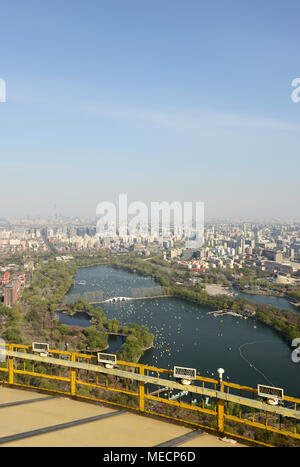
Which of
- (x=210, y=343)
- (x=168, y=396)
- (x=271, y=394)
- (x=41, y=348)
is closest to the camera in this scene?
(x=271, y=394)

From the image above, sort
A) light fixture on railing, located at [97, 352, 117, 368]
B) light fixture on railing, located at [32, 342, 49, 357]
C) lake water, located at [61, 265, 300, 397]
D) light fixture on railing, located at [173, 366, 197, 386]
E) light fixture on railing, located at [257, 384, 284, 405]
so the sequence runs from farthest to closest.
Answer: lake water, located at [61, 265, 300, 397] → light fixture on railing, located at [32, 342, 49, 357] → light fixture on railing, located at [97, 352, 117, 368] → light fixture on railing, located at [173, 366, 197, 386] → light fixture on railing, located at [257, 384, 284, 405]

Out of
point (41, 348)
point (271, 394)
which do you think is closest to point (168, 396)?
point (271, 394)

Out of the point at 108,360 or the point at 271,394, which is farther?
the point at 108,360

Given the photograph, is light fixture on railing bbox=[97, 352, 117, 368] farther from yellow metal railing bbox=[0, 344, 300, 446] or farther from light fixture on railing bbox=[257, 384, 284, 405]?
light fixture on railing bbox=[257, 384, 284, 405]

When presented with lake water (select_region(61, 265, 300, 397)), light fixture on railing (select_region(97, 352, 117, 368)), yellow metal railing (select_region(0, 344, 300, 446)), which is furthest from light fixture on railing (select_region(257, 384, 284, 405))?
lake water (select_region(61, 265, 300, 397))

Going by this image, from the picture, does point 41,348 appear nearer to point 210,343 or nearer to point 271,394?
point 271,394

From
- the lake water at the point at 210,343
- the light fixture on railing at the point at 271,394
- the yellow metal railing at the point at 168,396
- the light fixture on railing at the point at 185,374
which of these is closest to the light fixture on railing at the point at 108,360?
the yellow metal railing at the point at 168,396

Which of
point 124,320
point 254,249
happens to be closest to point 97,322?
point 124,320

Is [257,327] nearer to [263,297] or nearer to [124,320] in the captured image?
[124,320]
